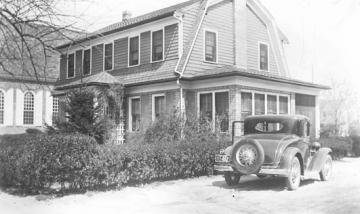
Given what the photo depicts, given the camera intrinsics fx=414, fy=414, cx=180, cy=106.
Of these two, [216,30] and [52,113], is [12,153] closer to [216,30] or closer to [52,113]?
[216,30]

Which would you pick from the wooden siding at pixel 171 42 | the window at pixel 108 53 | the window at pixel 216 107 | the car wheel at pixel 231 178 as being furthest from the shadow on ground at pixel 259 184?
the window at pixel 108 53

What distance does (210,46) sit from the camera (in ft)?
68.4

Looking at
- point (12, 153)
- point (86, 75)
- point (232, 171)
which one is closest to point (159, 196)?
point (232, 171)

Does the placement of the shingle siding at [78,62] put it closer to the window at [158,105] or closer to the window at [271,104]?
the window at [158,105]

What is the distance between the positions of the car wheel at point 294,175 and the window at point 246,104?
7.86m

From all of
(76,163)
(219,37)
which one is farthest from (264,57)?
(76,163)

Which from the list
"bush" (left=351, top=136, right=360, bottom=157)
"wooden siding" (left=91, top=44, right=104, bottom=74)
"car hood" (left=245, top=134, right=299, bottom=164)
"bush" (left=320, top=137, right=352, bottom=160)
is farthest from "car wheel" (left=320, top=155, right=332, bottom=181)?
"wooden siding" (left=91, top=44, right=104, bottom=74)

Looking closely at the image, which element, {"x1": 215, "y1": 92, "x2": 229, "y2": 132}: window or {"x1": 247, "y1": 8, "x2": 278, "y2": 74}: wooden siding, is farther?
A: {"x1": 247, "y1": 8, "x2": 278, "y2": 74}: wooden siding

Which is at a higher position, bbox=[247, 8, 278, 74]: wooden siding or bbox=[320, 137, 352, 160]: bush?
bbox=[247, 8, 278, 74]: wooden siding

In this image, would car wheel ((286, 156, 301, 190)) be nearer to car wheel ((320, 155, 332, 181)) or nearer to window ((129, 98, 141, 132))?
car wheel ((320, 155, 332, 181))

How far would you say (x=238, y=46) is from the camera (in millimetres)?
21906

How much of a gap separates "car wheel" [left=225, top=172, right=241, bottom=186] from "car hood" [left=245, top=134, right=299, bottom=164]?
119 centimetres

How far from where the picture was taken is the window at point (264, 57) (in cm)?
2361

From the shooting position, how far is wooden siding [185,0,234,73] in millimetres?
20016
